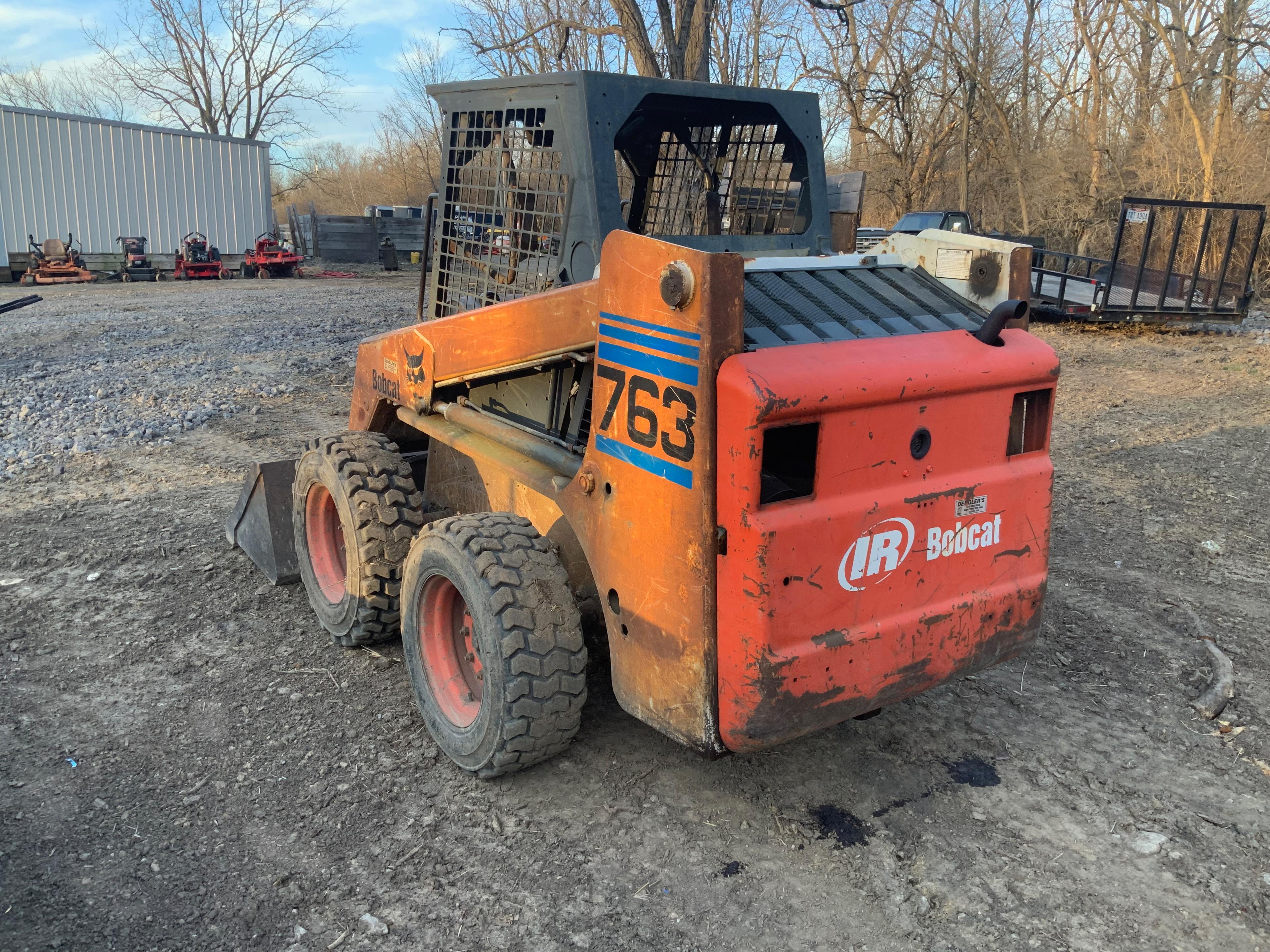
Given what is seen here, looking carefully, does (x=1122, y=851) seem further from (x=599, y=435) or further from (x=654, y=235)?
(x=654, y=235)

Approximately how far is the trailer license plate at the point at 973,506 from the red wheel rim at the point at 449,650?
5.33ft

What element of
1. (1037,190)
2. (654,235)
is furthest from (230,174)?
(654,235)

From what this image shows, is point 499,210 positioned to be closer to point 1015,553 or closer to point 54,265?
point 1015,553

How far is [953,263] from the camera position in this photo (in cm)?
330

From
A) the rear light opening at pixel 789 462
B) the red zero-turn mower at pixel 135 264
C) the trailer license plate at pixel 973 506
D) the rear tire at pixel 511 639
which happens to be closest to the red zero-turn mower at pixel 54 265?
the red zero-turn mower at pixel 135 264

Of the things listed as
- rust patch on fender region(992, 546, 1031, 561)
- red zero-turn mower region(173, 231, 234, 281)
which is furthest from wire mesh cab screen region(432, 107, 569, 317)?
red zero-turn mower region(173, 231, 234, 281)

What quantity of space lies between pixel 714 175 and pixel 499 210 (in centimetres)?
93

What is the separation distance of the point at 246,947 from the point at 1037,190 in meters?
26.8

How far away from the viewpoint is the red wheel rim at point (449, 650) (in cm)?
329

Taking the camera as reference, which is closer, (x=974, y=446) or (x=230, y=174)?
(x=974, y=446)

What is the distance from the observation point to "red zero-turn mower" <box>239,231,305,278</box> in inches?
934

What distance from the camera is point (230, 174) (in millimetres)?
24500

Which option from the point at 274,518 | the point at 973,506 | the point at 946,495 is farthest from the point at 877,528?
the point at 274,518

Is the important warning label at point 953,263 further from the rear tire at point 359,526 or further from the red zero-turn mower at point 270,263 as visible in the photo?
the red zero-turn mower at point 270,263
